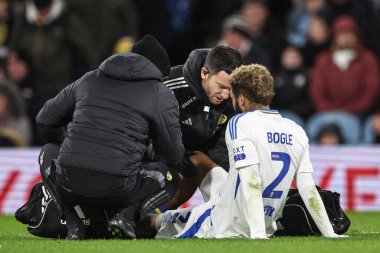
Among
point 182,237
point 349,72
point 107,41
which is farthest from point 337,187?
point 182,237

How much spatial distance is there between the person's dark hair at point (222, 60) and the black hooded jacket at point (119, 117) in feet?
3.04

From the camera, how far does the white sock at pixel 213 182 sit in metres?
9.05

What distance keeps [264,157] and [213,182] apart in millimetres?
1740

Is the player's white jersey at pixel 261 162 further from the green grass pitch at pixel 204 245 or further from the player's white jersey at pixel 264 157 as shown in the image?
the green grass pitch at pixel 204 245

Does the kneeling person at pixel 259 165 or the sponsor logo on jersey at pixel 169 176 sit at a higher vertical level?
the kneeling person at pixel 259 165

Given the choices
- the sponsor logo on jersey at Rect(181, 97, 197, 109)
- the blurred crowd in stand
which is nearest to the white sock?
the sponsor logo on jersey at Rect(181, 97, 197, 109)

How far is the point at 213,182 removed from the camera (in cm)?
911

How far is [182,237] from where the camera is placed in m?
8.08

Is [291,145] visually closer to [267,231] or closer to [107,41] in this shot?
[267,231]

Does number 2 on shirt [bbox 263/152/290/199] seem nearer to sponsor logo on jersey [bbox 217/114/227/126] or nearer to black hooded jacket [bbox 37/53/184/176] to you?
black hooded jacket [bbox 37/53/184/176]

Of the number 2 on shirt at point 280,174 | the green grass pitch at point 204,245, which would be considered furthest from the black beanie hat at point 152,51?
the green grass pitch at point 204,245

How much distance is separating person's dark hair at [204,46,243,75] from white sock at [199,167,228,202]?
1017 millimetres

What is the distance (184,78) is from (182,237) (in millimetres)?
1660

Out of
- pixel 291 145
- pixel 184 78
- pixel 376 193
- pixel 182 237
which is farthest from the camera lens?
pixel 376 193
